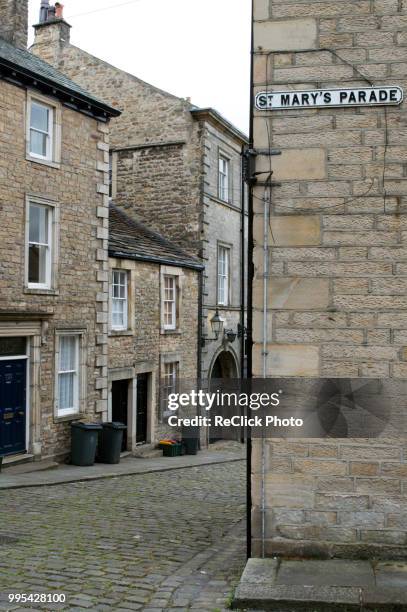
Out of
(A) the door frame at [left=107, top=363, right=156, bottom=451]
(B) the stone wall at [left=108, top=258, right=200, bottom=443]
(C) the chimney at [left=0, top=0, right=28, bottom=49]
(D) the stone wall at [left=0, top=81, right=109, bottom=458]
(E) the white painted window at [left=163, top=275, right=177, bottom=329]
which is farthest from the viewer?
(E) the white painted window at [left=163, top=275, right=177, bottom=329]

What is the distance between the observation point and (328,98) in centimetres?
680

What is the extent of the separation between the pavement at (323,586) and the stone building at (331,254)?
0.24 meters

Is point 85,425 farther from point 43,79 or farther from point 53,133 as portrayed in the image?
point 43,79

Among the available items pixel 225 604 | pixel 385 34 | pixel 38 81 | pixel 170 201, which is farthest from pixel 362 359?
pixel 170 201

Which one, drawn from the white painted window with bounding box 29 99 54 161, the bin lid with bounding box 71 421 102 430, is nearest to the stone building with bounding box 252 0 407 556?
the white painted window with bounding box 29 99 54 161

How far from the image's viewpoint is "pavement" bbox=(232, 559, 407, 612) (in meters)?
5.50

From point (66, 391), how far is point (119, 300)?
3.25 meters

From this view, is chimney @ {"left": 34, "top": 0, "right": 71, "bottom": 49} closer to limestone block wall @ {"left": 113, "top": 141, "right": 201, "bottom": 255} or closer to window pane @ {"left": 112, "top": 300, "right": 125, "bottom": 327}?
limestone block wall @ {"left": 113, "top": 141, "right": 201, "bottom": 255}

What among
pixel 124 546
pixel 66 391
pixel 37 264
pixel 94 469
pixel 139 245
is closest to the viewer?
pixel 124 546

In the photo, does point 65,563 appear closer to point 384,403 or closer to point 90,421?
point 384,403

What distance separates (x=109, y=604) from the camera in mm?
5996

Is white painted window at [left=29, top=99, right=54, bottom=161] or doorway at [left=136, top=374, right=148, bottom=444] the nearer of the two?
white painted window at [left=29, top=99, right=54, bottom=161]

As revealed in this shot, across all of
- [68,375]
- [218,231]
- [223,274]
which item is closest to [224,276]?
[223,274]

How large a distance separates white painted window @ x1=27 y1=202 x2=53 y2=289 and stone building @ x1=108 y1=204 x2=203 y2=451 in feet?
7.74
